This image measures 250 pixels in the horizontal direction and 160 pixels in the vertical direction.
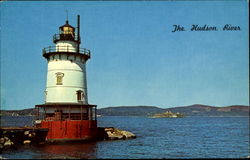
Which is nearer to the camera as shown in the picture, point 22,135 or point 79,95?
point 22,135

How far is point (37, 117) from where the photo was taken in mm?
34688

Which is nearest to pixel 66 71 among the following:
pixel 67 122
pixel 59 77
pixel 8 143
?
pixel 59 77

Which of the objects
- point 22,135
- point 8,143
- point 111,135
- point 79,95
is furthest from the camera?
point 111,135

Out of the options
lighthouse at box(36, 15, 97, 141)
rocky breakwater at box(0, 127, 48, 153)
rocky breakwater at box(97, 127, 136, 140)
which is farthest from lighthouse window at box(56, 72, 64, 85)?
rocky breakwater at box(97, 127, 136, 140)

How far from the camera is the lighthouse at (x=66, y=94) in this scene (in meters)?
32.2

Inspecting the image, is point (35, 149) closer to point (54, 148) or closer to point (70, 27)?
point (54, 148)

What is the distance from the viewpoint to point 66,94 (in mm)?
33562

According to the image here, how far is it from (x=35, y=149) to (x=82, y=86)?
9520 mm

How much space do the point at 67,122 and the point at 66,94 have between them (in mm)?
3245

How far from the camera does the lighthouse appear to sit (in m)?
32.2

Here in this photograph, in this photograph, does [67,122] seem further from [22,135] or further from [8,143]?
[8,143]

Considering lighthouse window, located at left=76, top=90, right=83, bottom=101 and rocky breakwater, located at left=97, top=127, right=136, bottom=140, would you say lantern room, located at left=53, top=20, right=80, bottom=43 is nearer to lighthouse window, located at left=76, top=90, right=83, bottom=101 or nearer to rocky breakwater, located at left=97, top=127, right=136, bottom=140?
lighthouse window, located at left=76, top=90, right=83, bottom=101

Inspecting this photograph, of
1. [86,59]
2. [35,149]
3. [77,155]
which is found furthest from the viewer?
[86,59]

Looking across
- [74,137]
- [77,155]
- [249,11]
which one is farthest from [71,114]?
[249,11]
